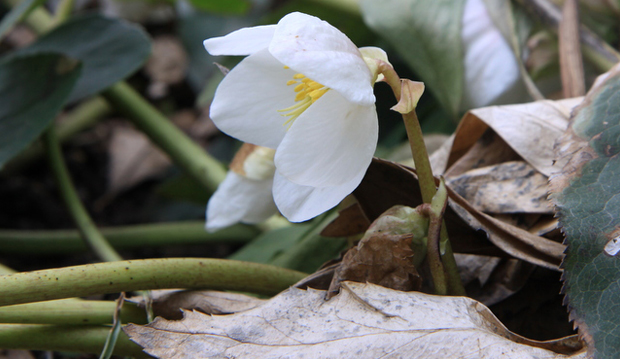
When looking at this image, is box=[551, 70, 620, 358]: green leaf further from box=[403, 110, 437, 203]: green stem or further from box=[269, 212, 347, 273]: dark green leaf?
box=[269, 212, 347, 273]: dark green leaf

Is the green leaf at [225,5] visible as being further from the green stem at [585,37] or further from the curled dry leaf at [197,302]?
the curled dry leaf at [197,302]

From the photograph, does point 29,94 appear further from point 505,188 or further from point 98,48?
point 505,188

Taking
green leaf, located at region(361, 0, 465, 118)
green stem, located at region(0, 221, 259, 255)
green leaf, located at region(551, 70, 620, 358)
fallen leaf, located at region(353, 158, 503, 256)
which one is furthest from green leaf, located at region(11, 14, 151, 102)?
green leaf, located at region(551, 70, 620, 358)

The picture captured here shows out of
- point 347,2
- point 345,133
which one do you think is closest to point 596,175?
point 345,133

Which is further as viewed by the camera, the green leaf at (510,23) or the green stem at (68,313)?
the green leaf at (510,23)

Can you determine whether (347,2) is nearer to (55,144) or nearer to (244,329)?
(55,144)

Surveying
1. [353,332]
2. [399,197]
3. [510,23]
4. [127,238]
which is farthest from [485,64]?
[127,238]

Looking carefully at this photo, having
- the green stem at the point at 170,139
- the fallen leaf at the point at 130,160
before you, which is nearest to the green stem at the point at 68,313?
the green stem at the point at 170,139
